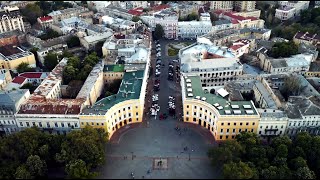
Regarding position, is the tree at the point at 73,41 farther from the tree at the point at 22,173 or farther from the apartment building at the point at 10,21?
the tree at the point at 22,173

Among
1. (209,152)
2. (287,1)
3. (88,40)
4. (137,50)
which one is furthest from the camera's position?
(287,1)

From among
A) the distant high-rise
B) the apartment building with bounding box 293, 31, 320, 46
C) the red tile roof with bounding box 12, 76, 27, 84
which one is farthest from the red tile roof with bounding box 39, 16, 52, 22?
the apartment building with bounding box 293, 31, 320, 46

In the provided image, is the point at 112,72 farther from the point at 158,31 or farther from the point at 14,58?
the point at 158,31

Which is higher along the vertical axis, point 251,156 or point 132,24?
point 132,24

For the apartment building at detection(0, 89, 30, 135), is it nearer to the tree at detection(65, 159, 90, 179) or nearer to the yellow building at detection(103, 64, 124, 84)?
the tree at detection(65, 159, 90, 179)

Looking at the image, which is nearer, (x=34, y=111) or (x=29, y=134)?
(x=29, y=134)

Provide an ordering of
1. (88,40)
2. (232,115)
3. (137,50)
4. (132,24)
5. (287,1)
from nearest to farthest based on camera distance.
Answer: (232,115) → (137,50) → (88,40) → (132,24) → (287,1)

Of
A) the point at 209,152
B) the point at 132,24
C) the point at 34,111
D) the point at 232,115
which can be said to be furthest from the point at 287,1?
the point at 34,111

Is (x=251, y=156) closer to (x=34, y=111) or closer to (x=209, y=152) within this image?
(x=209, y=152)
